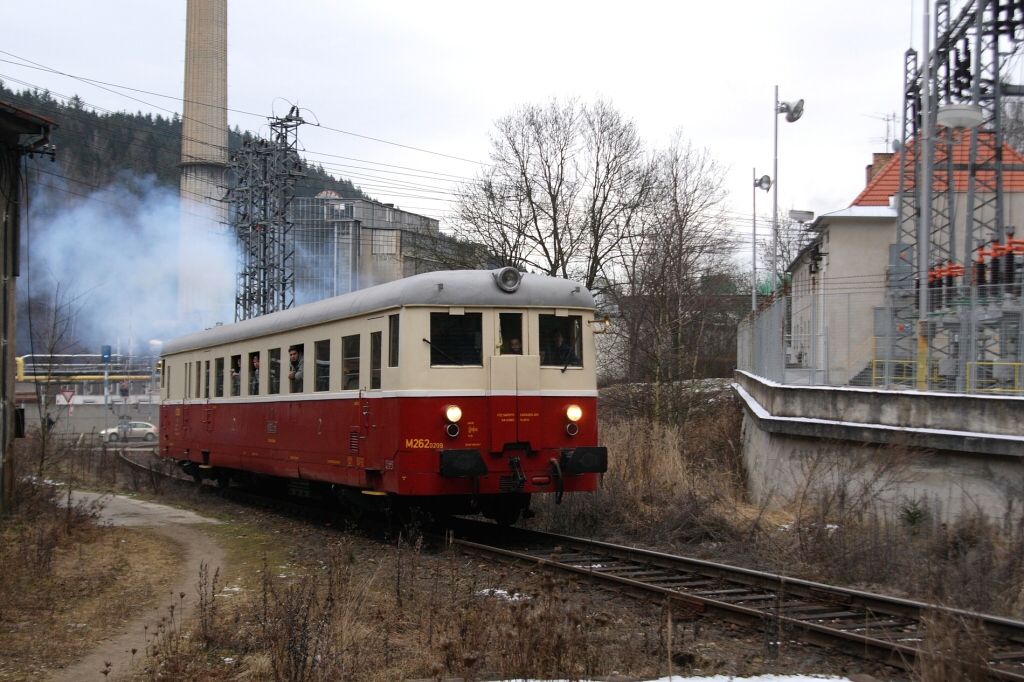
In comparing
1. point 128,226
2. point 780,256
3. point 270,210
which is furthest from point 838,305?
point 780,256

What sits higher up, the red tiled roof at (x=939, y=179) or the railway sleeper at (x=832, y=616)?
the red tiled roof at (x=939, y=179)

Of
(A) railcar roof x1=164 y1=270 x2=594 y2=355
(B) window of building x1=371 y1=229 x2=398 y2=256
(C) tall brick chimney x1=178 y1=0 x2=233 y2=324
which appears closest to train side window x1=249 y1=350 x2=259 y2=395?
(A) railcar roof x1=164 y1=270 x2=594 y2=355

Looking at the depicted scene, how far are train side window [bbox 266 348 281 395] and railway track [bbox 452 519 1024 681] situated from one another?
Answer: 4383 millimetres

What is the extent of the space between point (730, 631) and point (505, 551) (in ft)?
11.1

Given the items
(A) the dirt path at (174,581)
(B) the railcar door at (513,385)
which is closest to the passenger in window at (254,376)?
(A) the dirt path at (174,581)

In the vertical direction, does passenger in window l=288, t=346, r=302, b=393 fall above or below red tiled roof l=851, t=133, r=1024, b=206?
below

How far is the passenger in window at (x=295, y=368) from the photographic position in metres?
13.6

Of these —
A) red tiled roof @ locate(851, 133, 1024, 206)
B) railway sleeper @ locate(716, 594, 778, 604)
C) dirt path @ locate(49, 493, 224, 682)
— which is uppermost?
red tiled roof @ locate(851, 133, 1024, 206)

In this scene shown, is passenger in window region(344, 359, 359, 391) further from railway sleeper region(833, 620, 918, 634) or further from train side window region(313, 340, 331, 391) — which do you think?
railway sleeper region(833, 620, 918, 634)

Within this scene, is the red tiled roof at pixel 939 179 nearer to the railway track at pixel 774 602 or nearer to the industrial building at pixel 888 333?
the industrial building at pixel 888 333

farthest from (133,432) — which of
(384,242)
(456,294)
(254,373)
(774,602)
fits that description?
(774,602)

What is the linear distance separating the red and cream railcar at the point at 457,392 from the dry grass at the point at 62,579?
8.32 ft

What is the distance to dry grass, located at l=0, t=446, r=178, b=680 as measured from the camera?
23.8ft

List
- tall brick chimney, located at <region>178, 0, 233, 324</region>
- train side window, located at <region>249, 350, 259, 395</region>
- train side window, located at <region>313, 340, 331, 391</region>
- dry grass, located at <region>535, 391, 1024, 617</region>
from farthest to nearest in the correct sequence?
tall brick chimney, located at <region>178, 0, 233, 324</region> → train side window, located at <region>249, 350, 259, 395</region> → train side window, located at <region>313, 340, 331, 391</region> → dry grass, located at <region>535, 391, 1024, 617</region>
